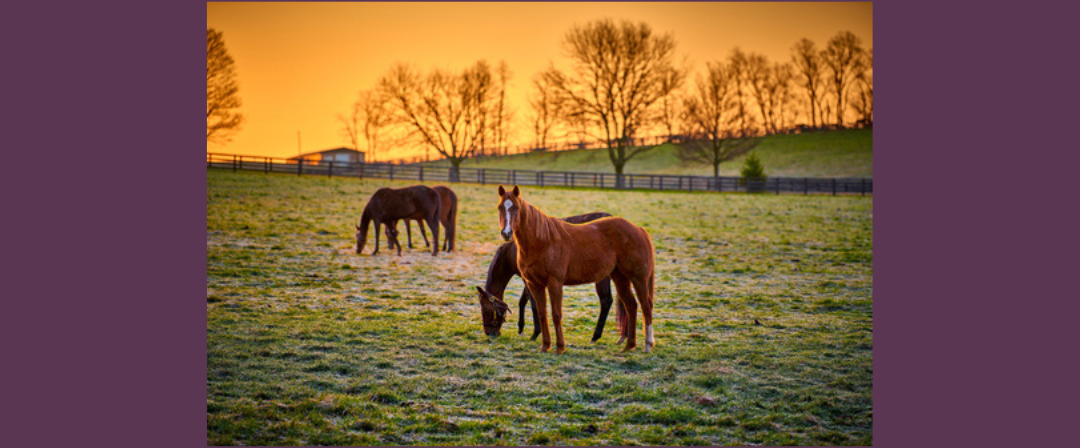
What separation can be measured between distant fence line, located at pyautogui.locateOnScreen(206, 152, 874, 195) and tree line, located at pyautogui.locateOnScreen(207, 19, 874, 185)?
2357mm

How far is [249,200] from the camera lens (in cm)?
2694

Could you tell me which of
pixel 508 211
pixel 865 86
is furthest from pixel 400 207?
pixel 865 86

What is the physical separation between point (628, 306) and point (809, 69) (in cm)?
5545

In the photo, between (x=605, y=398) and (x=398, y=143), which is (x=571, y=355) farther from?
(x=398, y=143)

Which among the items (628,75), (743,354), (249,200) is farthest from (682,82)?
(743,354)

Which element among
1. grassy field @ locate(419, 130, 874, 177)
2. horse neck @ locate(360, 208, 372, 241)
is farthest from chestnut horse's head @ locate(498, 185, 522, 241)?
grassy field @ locate(419, 130, 874, 177)

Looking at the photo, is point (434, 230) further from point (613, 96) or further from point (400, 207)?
point (613, 96)

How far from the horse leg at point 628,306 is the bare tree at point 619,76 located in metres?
36.2

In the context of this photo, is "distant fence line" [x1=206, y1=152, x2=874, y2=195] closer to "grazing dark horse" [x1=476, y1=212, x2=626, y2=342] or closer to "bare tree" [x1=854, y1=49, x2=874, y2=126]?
"bare tree" [x1=854, y1=49, x2=874, y2=126]

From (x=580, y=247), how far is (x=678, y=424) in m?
2.69

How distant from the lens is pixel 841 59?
1913 inches

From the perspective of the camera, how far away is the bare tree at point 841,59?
41.7 meters

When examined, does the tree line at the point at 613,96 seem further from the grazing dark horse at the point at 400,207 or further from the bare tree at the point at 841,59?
the grazing dark horse at the point at 400,207

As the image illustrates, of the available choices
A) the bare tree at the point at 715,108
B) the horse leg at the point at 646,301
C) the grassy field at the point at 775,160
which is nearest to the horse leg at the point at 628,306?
the horse leg at the point at 646,301
